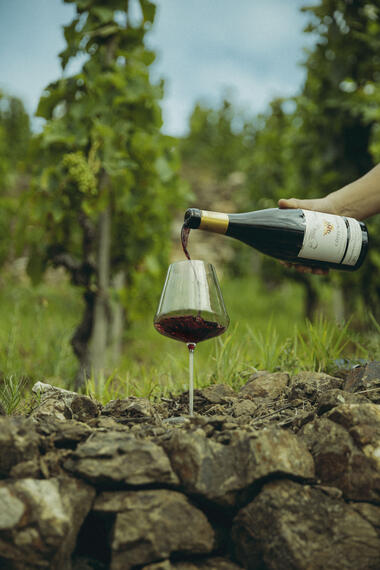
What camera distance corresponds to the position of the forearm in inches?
98.9

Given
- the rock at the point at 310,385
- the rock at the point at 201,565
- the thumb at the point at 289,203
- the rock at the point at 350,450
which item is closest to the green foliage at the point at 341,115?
the thumb at the point at 289,203

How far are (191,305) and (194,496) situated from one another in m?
0.67

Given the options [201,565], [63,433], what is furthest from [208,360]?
[201,565]

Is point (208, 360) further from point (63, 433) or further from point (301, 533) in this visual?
point (301, 533)

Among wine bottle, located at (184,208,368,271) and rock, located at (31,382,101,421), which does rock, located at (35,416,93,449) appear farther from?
wine bottle, located at (184,208,368,271)

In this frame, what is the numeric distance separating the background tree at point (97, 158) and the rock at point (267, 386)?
1.59m

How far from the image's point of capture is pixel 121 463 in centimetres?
149

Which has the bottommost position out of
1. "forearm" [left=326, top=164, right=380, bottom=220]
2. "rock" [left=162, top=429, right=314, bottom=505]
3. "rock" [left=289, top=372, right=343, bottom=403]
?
"rock" [left=162, top=429, right=314, bottom=505]

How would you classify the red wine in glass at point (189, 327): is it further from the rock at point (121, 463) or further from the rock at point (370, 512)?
the rock at point (370, 512)

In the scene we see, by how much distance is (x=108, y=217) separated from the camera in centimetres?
408

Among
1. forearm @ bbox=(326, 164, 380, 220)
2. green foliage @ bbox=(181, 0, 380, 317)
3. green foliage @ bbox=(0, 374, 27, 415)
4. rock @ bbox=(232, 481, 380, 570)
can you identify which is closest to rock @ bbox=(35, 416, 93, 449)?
green foliage @ bbox=(0, 374, 27, 415)

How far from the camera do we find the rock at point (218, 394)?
2.14 metres

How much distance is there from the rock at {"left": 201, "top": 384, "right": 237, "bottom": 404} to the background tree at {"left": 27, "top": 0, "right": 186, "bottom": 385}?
4.89 ft

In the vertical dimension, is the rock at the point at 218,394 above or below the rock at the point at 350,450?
above
